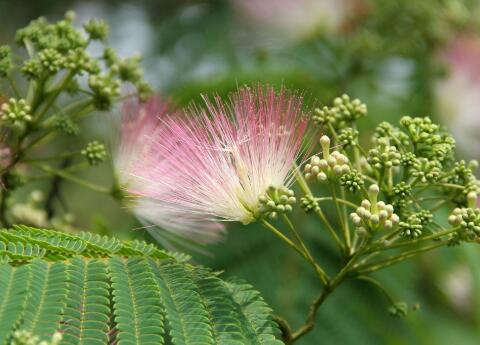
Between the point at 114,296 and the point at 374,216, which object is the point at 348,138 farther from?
the point at 114,296

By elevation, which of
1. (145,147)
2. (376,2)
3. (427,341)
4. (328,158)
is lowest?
(427,341)

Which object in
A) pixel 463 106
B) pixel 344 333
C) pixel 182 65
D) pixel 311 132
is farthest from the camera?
pixel 182 65

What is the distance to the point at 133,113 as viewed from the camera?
3303mm

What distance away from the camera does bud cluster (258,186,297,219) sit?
2.58m

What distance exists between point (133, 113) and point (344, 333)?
1.64m

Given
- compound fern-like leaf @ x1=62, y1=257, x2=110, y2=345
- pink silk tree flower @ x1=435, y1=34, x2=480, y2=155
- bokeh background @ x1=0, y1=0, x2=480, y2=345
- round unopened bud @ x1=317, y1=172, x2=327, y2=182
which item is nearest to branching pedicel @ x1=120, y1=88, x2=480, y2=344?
round unopened bud @ x1=317, y1=172, x2=327, y2=182

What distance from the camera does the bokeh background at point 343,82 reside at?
4.34m

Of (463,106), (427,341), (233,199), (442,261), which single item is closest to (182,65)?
(463,106)

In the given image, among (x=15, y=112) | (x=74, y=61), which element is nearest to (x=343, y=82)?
(x=74, y=61)

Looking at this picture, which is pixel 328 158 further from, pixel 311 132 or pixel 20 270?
pixel 20 270

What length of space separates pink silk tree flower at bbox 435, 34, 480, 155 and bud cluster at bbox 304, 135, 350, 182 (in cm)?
310

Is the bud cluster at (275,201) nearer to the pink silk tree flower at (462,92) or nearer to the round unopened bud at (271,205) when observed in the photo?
the round unopened bud at (271,205)

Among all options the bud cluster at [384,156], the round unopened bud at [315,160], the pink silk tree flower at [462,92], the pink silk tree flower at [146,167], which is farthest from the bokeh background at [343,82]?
the bud cluster at [384,156]

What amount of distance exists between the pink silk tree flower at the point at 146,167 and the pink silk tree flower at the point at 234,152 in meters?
0.19
